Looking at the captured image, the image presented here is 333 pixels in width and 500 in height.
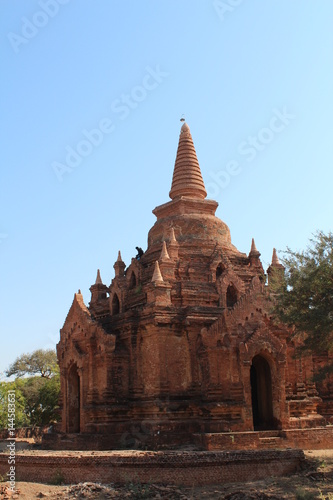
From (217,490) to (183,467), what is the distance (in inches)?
50.9

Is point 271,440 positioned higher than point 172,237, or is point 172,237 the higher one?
point 172,237

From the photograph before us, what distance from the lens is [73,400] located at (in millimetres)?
25672

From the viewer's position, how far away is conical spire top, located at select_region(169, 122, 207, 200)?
96.4 feet

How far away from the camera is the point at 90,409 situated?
2272cm

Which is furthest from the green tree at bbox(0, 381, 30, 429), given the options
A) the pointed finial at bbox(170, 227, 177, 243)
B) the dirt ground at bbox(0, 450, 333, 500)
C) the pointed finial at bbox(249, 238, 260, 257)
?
the dirt ground at bbox(0, 450, 333, 500)

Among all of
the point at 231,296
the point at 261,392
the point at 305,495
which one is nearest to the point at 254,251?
the point at 231,296

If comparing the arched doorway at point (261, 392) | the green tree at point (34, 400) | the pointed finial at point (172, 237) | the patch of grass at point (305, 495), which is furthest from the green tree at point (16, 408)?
the patch of grass at point (305, 495)

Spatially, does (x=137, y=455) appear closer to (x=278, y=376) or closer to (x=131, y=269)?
(x=278, y=376)

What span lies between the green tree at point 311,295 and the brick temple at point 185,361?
7.32 ft

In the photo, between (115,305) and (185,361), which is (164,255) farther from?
(185,361)

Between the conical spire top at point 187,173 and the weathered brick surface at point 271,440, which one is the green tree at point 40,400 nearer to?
the conical spire top at point 187,173

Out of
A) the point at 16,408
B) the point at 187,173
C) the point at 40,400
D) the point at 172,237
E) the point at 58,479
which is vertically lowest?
the point at 58,479

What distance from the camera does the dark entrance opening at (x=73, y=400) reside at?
Answer: 25266 mm

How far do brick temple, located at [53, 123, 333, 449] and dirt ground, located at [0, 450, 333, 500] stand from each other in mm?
3368
